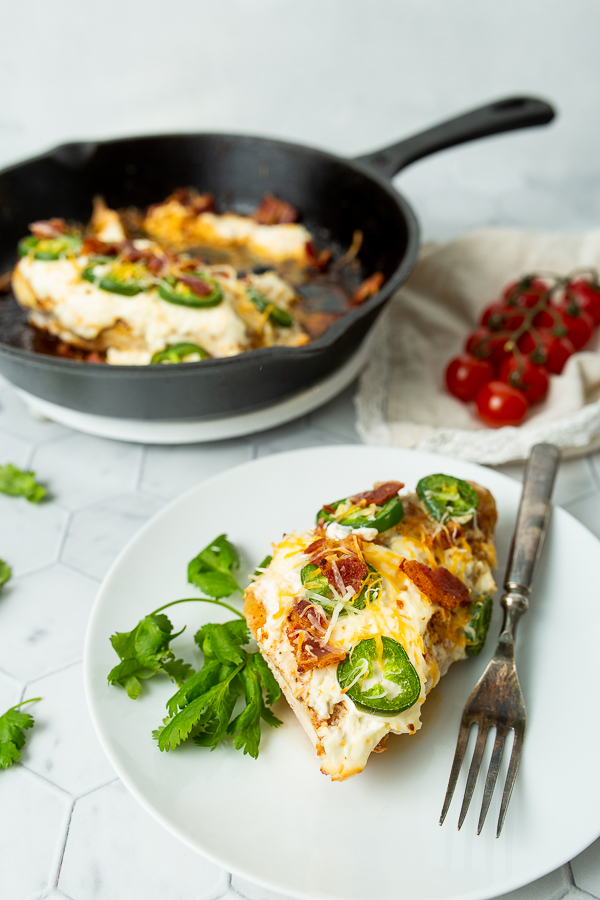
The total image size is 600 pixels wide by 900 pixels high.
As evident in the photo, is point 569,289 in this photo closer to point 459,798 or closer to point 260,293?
point 260,293

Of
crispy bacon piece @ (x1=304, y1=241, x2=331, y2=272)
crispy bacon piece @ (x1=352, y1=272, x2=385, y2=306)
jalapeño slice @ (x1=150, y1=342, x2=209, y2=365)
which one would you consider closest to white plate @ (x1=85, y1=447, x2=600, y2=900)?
jalapeño slice @ (x1=150, y1=342, x2=209, y2=365)

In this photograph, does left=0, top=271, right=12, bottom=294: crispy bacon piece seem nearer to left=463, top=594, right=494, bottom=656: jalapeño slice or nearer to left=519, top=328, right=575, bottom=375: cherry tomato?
left=519, top=328, right=575, bottom=375: cherry tomato

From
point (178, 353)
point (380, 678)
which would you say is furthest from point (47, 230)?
point (380, 678)

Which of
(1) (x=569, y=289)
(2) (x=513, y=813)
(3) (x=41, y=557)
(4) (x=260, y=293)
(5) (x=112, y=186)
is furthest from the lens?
(5) (x=112, y=186)

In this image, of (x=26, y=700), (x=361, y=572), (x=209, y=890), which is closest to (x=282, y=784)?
(x=209, y=890)

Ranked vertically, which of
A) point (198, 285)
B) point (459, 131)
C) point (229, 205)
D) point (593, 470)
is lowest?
point (593, 470)

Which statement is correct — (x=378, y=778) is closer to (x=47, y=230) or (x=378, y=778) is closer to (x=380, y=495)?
(x=380, y=495)
